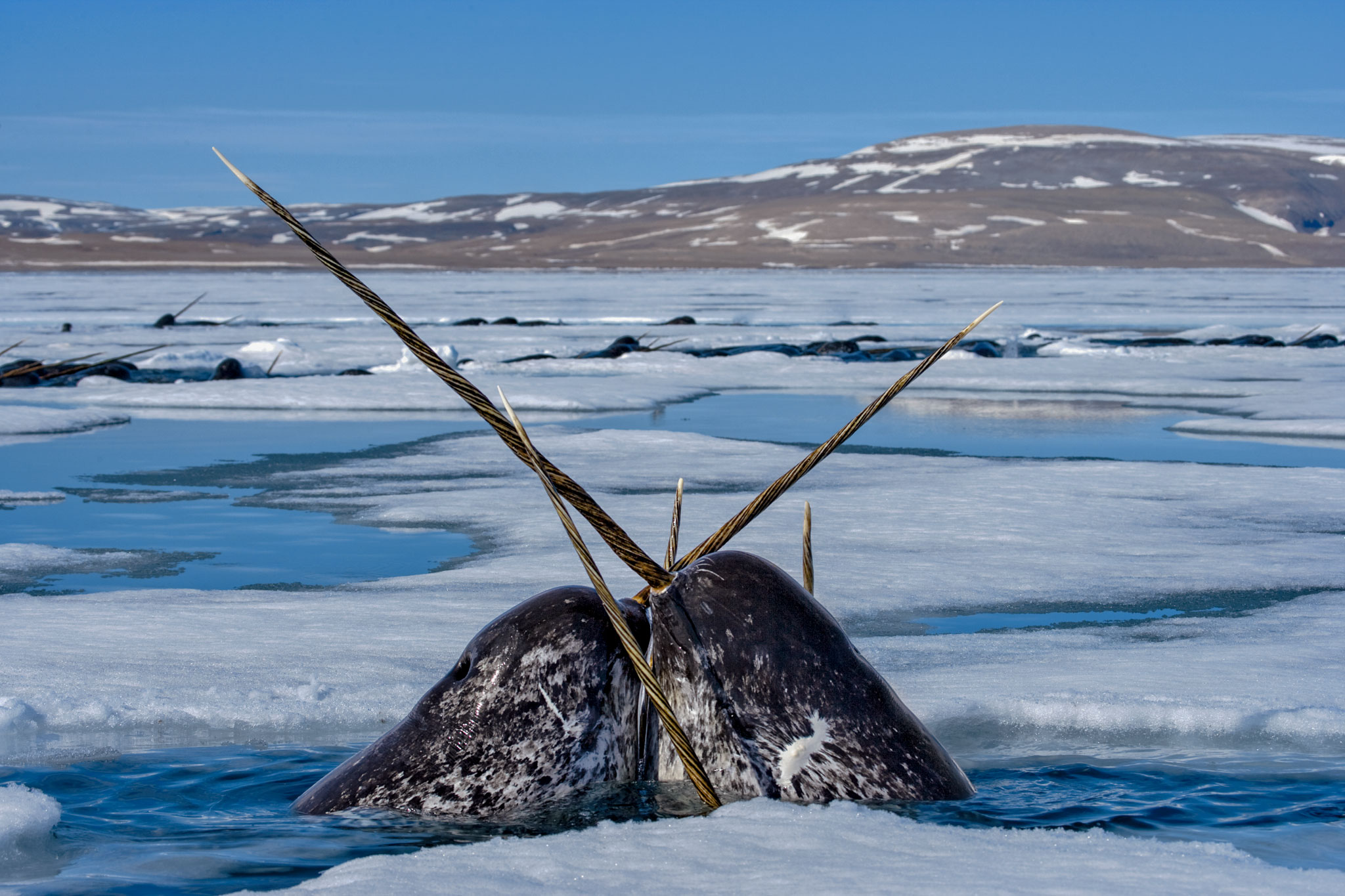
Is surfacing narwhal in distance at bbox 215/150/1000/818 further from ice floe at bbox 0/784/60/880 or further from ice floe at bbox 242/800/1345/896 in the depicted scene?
ice floe at bbox 0/784/60/880

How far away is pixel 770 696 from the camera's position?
278 centimetres

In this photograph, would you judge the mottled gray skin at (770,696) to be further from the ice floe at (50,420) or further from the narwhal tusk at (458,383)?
the ice floe at (50,420)

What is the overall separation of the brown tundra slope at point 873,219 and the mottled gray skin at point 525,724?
233ft

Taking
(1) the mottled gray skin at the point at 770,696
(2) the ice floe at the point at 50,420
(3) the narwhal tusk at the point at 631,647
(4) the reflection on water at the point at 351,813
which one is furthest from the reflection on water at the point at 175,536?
(3) the narwhal tusk at the point at 631,647

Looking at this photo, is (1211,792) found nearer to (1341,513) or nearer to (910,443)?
(1341,513)

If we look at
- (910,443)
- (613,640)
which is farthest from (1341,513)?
(613,640)

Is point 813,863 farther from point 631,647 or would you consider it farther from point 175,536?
point 175,536

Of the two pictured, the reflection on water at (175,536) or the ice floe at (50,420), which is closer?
the reflection on water at (175,536)

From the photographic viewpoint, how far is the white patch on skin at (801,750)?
9.14ft

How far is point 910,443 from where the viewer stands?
10.6 metres

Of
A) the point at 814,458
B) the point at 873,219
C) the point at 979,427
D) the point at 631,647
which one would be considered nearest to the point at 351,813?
the point at 631,647

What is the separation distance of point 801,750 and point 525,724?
539mm

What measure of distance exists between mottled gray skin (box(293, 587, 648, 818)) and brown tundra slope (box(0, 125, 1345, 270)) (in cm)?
7091

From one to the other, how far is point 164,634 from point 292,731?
111 cm
